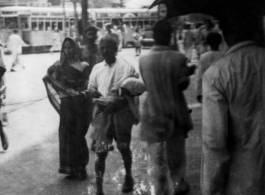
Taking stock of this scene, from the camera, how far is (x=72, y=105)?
204 inches

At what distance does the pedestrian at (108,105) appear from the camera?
4.36 metres

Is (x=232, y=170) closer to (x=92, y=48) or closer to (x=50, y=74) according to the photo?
(x=50, y=74)

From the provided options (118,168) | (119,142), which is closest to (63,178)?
(118,168)

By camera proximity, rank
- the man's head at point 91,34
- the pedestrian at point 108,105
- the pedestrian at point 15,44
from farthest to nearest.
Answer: the pedestrian at point 15,44 → the man's head at point 91,34 → the pedestrian at point 108,105

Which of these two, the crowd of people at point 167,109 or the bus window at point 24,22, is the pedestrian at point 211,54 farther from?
the bus window at point 24,22

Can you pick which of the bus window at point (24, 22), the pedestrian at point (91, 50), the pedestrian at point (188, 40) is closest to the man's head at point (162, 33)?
the pedestrian at point (91, 50)

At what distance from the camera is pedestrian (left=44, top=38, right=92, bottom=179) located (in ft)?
16.8

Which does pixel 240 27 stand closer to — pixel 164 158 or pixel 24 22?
pixel 164 158

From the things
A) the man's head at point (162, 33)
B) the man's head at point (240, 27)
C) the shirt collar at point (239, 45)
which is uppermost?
the man's head at point (240, 27)

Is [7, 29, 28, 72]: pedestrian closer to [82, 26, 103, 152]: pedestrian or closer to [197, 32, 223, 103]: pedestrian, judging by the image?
[82, 26, 103, 152]: pedestrian

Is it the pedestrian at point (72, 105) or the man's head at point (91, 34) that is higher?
the man's head at point (91, 34)

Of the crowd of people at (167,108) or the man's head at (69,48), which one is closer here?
the crowd of people at (167,108)

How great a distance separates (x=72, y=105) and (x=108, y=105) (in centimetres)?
92

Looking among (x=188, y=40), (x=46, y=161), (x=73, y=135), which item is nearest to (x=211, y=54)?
(x=73, y=135)
